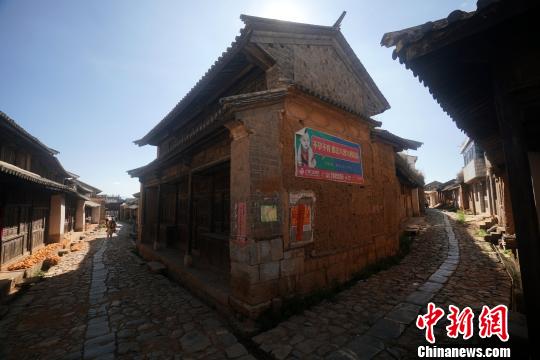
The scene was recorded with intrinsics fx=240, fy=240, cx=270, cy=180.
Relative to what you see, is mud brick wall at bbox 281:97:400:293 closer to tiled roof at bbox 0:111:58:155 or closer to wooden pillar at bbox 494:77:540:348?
wooden pillar at bbox 494:77:540:348

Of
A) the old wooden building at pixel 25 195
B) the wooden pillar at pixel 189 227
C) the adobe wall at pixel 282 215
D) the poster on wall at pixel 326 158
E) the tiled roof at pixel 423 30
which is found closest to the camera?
the tiled roof at pixel 423 30

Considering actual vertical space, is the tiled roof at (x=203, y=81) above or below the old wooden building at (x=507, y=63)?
above

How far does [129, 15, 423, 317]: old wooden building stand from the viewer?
4.82 metres

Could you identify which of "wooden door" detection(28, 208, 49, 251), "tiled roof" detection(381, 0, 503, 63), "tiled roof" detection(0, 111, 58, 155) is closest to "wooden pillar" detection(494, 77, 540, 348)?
"tiled roof" detection(381, 0, 503, 63)

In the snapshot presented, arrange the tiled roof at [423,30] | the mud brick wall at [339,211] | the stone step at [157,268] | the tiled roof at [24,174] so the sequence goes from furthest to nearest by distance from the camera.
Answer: the stone step at [157,268], the tiled roof at [24,174], the mud brick wall at [339,211], the tiled roof at [423,30]

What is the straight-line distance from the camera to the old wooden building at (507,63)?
97.3 inches

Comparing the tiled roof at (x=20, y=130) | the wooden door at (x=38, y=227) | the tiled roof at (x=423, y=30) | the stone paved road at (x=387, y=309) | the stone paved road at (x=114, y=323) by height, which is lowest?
the stone paved road at (x=114, y=323)

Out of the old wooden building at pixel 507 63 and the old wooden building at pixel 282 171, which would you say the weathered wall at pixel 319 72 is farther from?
the old wooden building at pixel 507 63

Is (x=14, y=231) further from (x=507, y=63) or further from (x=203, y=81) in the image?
(x=507, y=63)

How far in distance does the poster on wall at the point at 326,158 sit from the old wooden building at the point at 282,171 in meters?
0.03

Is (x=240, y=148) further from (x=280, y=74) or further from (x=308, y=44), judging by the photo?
(x=308, y=44)

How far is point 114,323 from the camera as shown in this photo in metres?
4.81

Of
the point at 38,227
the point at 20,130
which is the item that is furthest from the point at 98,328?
the point at 38,227

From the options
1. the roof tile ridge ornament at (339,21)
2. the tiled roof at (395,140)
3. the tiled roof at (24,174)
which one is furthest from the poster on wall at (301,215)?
the tiled roof at (24,174)
